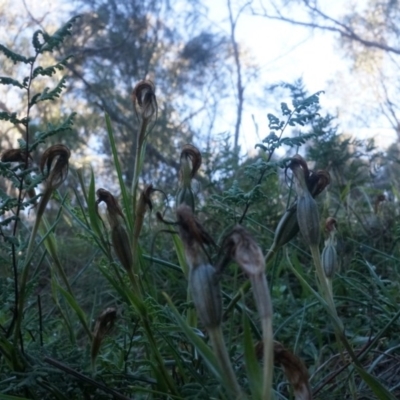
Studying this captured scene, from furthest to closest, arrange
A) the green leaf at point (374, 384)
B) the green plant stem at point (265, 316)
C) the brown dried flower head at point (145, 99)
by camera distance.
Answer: the brown dried flower head at point (145, 99)
the green leaf at point (374, 384)
the green plant stem at point (265, 316)

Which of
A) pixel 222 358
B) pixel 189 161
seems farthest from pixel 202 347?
pixel 189 161

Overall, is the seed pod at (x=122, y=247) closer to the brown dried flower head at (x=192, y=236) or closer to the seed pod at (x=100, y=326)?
the seed pod at (x=100, y=326)

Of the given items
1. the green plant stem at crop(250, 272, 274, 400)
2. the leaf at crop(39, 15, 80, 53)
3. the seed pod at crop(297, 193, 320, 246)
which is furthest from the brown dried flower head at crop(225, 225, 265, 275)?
the leaf at crop(39, 15, 80, 53)

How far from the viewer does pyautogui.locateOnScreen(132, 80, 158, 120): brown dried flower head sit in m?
0.71

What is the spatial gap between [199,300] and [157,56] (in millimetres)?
7247

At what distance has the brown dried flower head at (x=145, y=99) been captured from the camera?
2.31ft

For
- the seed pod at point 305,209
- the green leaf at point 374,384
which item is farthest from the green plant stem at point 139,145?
the green leaf at point 374,384

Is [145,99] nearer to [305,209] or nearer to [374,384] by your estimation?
[305,209]

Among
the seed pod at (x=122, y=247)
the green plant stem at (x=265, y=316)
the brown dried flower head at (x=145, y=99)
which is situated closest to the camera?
the green plant stem at (x=265, y=316)

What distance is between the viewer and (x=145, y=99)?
71 cm

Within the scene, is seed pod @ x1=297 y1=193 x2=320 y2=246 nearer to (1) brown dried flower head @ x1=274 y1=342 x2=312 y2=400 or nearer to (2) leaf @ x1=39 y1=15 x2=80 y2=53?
(1) brown dried flower head @ x1=274 y1=342 x2=312 y2=400

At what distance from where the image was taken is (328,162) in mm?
1923

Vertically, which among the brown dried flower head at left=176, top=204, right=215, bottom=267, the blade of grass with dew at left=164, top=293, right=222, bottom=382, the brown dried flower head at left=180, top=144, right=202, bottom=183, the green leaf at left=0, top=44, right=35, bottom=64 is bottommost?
the blade of grass with dew at left=164, top=293, right=222, bottom=382

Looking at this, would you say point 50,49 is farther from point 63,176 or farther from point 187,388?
point 187,388
